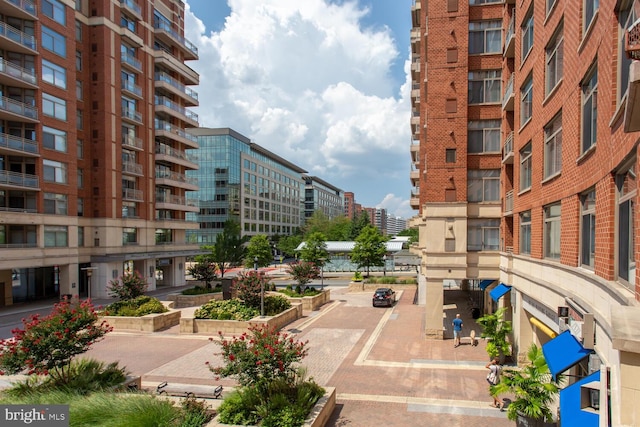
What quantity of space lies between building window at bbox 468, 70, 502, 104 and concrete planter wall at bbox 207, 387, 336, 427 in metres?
16.9

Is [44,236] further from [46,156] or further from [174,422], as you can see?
[174,422]

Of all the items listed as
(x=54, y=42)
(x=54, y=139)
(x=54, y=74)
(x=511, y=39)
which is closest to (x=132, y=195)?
(x=54, y=139)

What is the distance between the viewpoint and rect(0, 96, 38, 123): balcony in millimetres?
28391

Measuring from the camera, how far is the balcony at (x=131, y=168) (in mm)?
39134

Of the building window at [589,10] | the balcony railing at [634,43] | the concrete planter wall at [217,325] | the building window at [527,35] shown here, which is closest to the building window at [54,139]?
the concrete planter wall at [217,325]

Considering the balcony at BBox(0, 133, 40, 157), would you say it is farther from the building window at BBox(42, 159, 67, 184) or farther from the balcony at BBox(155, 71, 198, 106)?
the balcony at BBox(155, 71, 198, 106)

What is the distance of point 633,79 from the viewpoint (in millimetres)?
3682

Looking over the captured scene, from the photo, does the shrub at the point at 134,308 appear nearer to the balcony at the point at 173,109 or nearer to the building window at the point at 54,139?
the building window at the point at 54,139

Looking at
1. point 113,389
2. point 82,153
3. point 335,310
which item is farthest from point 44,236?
point 113,389

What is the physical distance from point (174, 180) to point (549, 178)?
4039cm

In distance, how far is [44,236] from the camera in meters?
31.2

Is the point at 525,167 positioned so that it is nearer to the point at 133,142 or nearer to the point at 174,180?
the point at 133,142

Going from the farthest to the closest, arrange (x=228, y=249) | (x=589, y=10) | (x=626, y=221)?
1. (x=228, y=249)
2. (x=589, y=10)
3. (x=626, y=221)

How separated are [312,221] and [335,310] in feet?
257
